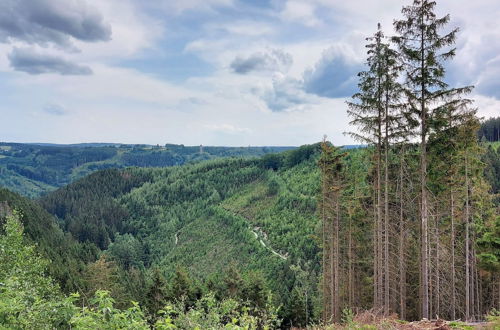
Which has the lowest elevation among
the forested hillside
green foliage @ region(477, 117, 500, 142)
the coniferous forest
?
the forested hillside

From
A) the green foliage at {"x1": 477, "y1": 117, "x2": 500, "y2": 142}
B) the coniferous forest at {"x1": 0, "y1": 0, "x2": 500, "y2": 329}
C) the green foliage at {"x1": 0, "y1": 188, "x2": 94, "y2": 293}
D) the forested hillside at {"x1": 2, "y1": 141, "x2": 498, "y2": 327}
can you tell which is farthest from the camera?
the green foliage at {"x1": 477, "y1": 117, "x2": 500, "y2": 142}

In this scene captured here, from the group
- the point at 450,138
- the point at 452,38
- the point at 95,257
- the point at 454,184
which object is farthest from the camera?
the point at 95,257

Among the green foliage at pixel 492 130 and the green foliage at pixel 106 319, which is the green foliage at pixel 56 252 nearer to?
the green foliage at pixel 106 319

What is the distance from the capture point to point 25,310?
259 inches

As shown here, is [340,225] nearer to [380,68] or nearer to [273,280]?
[380,68]

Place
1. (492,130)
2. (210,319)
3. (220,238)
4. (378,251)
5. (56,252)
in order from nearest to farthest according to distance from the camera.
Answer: (210,319) < (378,251) < (56,252) < (220,238) < (492,130)

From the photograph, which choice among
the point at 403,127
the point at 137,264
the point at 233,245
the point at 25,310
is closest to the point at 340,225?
the point at 403,127

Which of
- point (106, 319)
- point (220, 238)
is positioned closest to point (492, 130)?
point (220, 238)

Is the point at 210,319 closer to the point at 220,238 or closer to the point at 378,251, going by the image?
the point at 378,251

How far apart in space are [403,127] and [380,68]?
3475 millimetres

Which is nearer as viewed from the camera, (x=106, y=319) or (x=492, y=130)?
(x=106, y=319)

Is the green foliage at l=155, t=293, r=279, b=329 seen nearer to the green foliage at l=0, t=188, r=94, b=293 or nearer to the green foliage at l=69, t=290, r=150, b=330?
the green foliage at l=69, t=290, r=150, b=330

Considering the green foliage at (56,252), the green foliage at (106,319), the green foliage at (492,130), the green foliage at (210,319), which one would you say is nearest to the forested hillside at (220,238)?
the green foliage at (56,252)

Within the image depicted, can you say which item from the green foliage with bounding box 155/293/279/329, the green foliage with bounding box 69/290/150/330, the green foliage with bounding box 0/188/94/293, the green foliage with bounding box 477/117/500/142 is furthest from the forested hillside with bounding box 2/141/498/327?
the green foliage with bounding box 477/117/500/142
